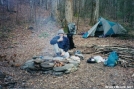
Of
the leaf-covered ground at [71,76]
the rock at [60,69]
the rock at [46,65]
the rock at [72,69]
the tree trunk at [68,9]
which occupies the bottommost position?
the leaf-covered ground at [71,76]

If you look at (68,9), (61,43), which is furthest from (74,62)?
(68,9)

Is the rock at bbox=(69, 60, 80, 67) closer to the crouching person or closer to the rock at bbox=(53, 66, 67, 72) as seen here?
the rock at bbox=(53, 66, 67, 72)

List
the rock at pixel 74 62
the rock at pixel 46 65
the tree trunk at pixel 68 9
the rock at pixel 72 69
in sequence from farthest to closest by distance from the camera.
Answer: the tree trunk at pixel 68 9 < the rock at pixel 74 62 < the rock at pixel 46 65 < the rock at pixel 72 69

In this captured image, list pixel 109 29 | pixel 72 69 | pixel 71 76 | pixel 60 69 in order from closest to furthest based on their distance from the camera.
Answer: pixel 71 76
pixel 60 69
pixel 72 69
pixel 109 29

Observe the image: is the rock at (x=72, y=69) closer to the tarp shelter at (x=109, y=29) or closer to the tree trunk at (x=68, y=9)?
the tarp shelter at (x=109, y=29)

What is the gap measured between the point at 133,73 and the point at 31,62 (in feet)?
12.4

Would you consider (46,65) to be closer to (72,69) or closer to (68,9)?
(72,69)

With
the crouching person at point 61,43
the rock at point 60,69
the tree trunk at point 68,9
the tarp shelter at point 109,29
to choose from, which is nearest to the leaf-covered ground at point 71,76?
the rock at point 60,69

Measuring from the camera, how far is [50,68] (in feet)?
22.0

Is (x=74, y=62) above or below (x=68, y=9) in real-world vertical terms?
below

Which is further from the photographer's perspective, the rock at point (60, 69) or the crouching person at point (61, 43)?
the crouching person at point (61, 43)

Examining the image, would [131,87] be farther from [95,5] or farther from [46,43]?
[95,5]

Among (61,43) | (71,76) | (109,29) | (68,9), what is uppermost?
(68,9)

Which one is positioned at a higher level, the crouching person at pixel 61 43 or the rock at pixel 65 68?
the crouching person at pixel 61 43
